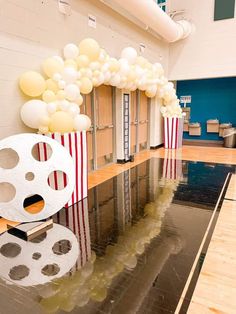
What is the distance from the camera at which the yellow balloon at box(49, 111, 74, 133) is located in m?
3.16

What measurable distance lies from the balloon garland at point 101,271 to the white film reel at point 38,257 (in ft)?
0.48

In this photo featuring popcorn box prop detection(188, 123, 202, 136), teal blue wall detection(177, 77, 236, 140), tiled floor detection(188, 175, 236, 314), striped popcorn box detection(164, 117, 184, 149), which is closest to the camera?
tiled floor detection(188, 175, 236, 314)

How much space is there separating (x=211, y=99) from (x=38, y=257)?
8.65 m

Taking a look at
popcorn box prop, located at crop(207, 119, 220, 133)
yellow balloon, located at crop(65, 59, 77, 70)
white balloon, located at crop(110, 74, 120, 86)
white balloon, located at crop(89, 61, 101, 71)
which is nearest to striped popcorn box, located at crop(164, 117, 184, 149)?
popcorn box prop, located at crop(207, 119, 220, 133)

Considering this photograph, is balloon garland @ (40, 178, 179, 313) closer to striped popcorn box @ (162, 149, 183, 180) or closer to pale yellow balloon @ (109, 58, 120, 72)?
striped popcorn box @ (162, 149, 183, 180)

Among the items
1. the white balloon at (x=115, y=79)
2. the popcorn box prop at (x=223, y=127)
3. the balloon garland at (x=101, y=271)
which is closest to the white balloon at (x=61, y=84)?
the white balloon at (x=115, y=79)

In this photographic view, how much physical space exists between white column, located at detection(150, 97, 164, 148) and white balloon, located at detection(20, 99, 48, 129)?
16.3ft

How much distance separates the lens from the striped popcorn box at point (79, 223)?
7.36 ft

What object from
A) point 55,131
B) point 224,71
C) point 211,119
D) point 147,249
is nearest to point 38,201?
point 55,131

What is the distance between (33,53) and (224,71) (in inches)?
246

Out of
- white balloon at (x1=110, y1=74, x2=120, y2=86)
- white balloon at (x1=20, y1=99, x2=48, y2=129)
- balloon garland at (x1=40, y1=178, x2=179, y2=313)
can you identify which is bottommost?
balloon garland at (x1=40, y1=178, x2=179, y2=313)

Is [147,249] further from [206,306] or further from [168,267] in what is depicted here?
[206,306]

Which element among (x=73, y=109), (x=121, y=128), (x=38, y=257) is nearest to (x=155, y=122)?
(x=121, y=128)

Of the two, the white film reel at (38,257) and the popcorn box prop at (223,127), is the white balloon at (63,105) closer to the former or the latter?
the white film reel at (38,257)
